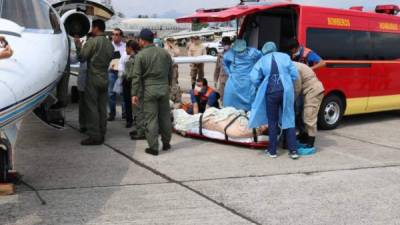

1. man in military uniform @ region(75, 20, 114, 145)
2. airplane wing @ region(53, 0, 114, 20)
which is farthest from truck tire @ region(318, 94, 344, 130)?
airplane wing @ region(53, 0, 114, 20)

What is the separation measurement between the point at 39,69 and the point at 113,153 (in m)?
2.91

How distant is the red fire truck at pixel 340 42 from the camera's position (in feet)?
29.8

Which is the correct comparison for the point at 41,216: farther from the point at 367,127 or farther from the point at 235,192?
the point at 367,127

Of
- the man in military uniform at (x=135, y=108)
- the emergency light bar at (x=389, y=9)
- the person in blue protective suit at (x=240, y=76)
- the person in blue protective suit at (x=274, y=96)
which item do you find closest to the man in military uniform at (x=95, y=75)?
the man in military uniform at (x=135, y=108)

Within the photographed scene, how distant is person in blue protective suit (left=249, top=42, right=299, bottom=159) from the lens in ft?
23.6

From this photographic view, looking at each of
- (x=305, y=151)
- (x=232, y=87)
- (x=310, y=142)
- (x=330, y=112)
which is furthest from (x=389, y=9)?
(x=305, y=151)

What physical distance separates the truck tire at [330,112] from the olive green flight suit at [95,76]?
4117mm

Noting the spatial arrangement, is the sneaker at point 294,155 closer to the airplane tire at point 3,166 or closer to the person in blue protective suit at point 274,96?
the person in blue protective suit at point 274,96

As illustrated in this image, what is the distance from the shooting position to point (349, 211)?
5.16 metres

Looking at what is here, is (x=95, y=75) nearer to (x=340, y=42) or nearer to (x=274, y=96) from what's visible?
(x=274, y=96)

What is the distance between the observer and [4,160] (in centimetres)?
554

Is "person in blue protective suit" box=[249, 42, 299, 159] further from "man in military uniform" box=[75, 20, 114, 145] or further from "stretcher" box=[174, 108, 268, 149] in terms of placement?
"man in military uniform" box=[75, 20, 114, 145]

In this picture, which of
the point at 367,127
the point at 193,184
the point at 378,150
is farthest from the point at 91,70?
the point at 367,127

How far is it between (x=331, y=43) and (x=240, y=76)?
1941 mm
